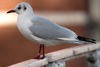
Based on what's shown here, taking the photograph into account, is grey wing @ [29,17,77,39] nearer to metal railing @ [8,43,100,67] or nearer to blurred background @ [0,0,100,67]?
metal railing @ [8,43,100,67]

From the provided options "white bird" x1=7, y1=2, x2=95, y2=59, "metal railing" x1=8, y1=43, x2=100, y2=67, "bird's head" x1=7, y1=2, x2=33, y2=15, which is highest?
"bird's head" x1=7, y1=2, x2=33, y2=15

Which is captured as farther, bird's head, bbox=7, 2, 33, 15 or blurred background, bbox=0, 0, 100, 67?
blurred background, bbox=0, 0, 100, 67

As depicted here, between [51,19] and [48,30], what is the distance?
8.27 ft

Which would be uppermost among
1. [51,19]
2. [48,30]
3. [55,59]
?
[51,19]

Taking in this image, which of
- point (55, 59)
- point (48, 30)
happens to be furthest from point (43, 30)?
point (55, 59)

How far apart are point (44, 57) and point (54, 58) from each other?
52 millimetres

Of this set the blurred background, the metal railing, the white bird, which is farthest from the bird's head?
the blurred background

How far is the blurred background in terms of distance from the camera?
2723 mm

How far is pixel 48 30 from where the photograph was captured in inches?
38.7

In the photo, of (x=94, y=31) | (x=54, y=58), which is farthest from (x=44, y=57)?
(x=94, y=31)

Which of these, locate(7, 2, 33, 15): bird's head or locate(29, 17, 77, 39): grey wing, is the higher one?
locate(7, 2, 33, 15): bird's head

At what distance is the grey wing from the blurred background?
3.11 ft

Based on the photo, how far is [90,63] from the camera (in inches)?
61.3

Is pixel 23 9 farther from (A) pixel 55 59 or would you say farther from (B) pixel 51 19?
(B) pixel 51 19
